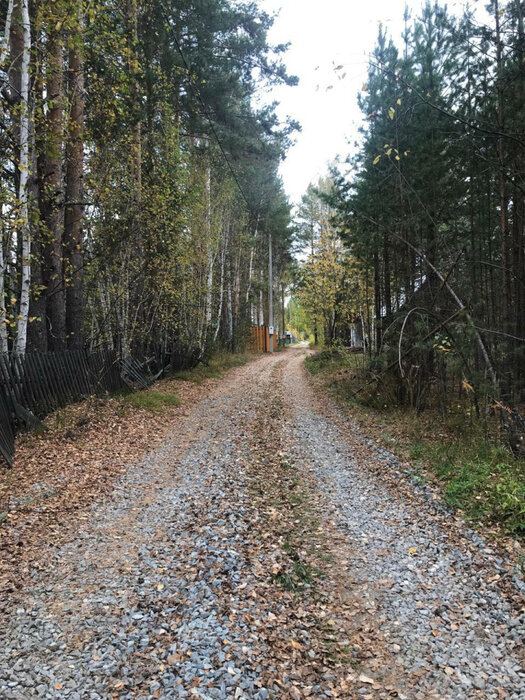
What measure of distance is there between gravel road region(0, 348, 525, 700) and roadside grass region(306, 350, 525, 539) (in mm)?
408

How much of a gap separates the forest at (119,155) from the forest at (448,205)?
4.80 m

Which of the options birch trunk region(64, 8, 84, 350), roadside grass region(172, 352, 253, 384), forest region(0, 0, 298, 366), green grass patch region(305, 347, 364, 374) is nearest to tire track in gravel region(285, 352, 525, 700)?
forest region(0, 0, 298, 366)

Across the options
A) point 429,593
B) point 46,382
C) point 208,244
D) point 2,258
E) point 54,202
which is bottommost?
point 429,593

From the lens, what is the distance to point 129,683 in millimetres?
2387

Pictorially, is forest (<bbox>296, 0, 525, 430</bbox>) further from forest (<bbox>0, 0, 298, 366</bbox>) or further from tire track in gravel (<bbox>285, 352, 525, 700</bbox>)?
forest (<bbox>0, 0, 298, 366</bbox>)

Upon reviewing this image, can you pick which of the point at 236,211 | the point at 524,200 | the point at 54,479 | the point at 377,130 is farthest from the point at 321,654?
the point at 236,211

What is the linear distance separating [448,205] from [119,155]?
829cm

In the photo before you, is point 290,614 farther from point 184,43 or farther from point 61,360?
point 184,43

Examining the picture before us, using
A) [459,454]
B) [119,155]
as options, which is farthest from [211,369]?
[459,454]

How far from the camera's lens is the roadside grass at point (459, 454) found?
421cm

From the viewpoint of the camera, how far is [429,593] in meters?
3.22

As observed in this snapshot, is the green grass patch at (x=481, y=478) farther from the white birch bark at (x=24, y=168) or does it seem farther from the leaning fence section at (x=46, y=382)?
the white birch bark at (x=24, y=168)

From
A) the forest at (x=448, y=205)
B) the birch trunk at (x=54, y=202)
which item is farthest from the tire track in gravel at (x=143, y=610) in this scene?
the birch trunk at (x=54, y=202)

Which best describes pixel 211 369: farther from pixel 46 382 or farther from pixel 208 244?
pixel 46 382
